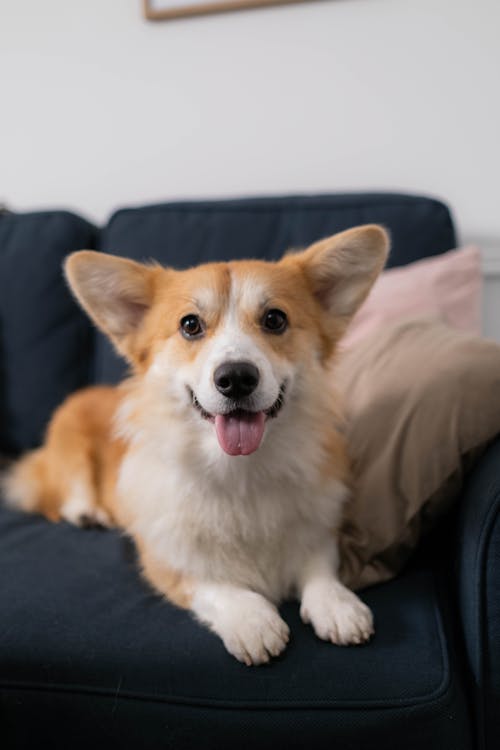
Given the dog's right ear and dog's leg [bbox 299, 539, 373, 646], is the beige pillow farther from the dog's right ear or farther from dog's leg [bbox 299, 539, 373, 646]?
the dog's right ear

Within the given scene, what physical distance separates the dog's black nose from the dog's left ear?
0.34m

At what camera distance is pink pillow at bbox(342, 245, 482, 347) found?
1491 mm

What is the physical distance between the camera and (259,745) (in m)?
0.86

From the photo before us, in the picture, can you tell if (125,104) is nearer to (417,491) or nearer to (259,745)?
(417,491)

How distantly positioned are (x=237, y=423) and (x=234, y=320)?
184 mm

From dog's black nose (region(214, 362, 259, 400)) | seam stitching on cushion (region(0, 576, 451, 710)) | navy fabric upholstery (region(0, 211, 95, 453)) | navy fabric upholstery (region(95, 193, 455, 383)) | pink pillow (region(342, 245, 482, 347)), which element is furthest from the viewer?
navy fabric upholstery (region(0, 211, 95, 453))

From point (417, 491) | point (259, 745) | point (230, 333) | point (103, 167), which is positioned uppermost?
point (103, 167)

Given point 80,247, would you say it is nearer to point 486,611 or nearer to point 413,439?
point 413,439

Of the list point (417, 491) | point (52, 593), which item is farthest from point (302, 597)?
point (52, 593)

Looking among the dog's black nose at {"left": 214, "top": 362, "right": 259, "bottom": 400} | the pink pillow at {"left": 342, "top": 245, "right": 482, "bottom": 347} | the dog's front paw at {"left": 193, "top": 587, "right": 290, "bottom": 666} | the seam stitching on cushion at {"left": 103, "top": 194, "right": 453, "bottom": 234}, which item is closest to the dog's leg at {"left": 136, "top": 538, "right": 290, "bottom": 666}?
the dog's front paw at {"left": 193, "top": 587, "right": 290, "bottom": 666}

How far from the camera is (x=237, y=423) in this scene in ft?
3.29

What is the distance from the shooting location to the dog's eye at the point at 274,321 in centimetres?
109

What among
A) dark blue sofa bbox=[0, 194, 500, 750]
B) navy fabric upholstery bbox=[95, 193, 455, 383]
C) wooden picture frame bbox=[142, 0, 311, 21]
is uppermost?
wooden picture frame bbox=[142, 0, 311, 21]

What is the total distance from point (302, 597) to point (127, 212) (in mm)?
1312
